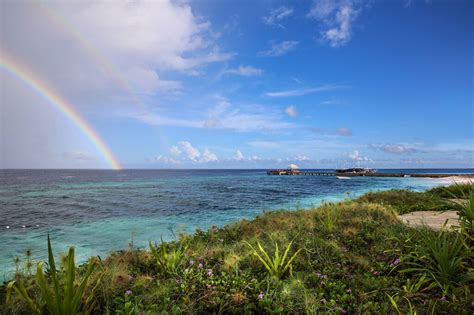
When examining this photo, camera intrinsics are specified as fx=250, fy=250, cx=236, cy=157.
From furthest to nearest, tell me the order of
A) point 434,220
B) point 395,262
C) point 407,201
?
point 407,201 < point 434,220 < point 395,262

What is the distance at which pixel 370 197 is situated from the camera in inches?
672

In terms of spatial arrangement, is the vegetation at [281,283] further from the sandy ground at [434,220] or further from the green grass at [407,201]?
the green grass at [407,201]

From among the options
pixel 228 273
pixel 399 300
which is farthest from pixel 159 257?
pixel 399 300

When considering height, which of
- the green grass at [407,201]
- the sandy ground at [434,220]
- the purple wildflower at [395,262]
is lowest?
the green grass at [407,201]

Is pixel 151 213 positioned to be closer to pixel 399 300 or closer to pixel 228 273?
pixel 228 273

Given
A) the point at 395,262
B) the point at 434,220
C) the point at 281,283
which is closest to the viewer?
the point at 281,283

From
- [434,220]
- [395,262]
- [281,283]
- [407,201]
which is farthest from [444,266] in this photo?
[407,201]

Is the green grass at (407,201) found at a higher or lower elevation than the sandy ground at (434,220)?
lower

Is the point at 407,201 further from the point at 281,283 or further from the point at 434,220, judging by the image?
the point at 281,283

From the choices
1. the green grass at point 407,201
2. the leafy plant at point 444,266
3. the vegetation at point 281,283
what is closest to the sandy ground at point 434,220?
the green grass at point 407,201

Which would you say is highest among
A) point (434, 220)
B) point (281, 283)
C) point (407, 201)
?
point (281, 283)

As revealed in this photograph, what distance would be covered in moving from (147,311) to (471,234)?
5.64 m

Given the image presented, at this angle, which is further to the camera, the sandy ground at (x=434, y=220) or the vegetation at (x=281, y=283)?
the sandy ground at (x=434, y=220)

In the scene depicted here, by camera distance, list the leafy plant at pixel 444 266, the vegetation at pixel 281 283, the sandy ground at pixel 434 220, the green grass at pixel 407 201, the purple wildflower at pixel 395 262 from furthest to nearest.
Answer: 1. the green grass at pixel 407 201
2. the sandy ground at pixel 434 220
3. the purple wildflower at pixel 395 262
4. the leafy plant at pixel 444 266
5. the vegetation at pixel 281 283
